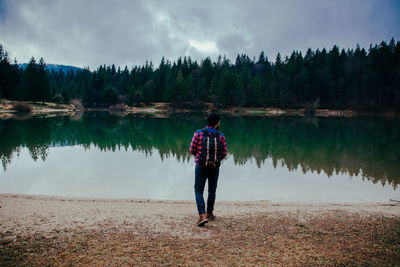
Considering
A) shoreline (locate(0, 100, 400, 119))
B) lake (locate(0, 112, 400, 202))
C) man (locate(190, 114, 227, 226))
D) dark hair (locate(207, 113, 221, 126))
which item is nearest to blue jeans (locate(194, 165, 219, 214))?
man (locate(190, 114, 227, 226))

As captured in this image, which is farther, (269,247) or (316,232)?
(316,232)

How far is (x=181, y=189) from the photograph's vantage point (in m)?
11.4

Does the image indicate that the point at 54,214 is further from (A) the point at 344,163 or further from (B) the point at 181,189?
(A) the point at 344,163

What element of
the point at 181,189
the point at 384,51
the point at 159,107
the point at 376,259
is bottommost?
the point at 181,189

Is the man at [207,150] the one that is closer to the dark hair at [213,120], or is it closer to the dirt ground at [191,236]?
the dark hair at [213,120]

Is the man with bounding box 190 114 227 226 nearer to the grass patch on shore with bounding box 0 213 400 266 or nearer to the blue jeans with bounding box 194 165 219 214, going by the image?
the blue jeans with bounding box 194 165 219 214

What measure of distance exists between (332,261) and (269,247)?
1049 millimetres

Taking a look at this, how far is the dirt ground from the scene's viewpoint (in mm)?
4531

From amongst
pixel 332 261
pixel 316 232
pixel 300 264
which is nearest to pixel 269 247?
pixel 300 264

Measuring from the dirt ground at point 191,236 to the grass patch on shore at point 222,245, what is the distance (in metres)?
0.02

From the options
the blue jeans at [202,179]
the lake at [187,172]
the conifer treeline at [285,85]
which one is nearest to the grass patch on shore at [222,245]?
the blue jeans at [202,179]

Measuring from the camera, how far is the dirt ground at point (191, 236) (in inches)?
178

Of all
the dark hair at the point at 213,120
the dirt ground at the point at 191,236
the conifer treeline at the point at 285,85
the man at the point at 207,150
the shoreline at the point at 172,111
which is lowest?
the dirt ground at the point at 191,236

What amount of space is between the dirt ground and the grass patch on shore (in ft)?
0.05
